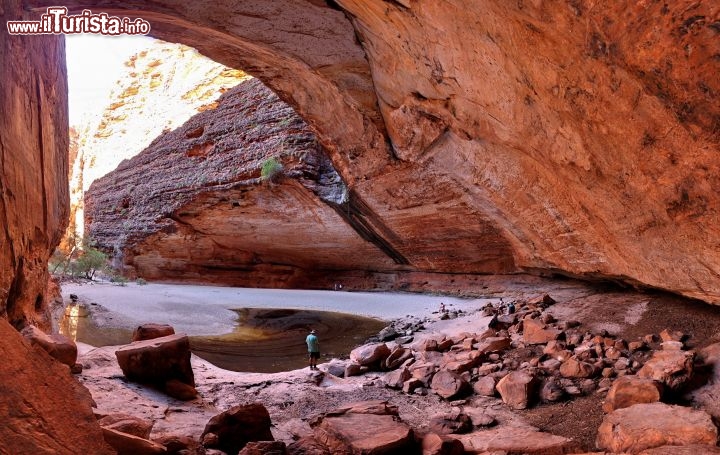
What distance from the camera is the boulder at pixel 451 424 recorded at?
4.46m

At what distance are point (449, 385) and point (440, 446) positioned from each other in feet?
6.63

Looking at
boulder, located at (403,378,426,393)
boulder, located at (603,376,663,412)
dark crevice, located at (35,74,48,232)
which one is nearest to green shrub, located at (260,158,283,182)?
dark crevice, located at (35,74,48,232)

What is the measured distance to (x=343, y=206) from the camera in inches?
569

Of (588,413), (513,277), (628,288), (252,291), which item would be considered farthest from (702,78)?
(252,291)

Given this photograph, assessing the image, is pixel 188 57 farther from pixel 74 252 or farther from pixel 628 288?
pixel 628 288

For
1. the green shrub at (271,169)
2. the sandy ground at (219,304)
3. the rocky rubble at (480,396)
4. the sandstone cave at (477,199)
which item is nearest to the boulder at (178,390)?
the sandstone cave at (477,199)

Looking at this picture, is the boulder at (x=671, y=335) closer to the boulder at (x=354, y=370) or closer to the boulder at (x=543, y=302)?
the boulder at (x=543, y=302)

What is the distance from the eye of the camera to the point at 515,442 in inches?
154

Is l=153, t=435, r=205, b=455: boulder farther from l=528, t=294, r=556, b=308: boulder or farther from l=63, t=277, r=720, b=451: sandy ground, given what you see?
l=528, t=294, r=556, b=308: boulder

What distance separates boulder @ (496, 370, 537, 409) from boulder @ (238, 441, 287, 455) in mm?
2819

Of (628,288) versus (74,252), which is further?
(74,252)

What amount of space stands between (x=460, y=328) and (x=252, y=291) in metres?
11.1

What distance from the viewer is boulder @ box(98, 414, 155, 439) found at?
2.93 metres

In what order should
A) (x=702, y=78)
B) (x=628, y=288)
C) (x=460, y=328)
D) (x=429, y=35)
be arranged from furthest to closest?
(x=460, y=328) < (x=628, y=288) < (x=429, y=35) < (x=702, y=78)
